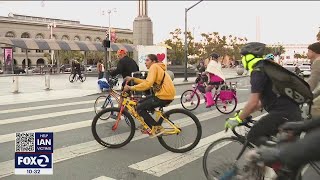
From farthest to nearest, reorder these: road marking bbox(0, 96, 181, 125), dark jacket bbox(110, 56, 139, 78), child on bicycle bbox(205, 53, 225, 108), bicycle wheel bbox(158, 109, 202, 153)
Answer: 1. child on bicycle bbox(205, 53, 225, 108)
2. road marking bbox(0, 96, 181, 125)
3. dark jacket bbox(110, 56, 139, 78)
4. bicycle wheel bbox(158, 109, 202, 153)

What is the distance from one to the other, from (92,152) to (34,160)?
1.42 meters

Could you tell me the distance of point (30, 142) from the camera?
495cm

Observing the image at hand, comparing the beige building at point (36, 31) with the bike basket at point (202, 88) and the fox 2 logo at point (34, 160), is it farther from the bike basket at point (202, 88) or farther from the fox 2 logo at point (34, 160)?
the fox 2 logo at point (34, 160)

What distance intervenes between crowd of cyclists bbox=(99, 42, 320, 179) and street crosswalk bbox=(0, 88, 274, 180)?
0.71 meters

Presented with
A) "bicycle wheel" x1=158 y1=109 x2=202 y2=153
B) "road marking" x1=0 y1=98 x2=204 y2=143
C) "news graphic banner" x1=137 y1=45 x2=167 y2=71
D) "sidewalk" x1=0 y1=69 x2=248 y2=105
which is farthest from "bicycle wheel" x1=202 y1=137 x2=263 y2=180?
"news graphic banner" x1=137 y1=45 x2=167 y2=71

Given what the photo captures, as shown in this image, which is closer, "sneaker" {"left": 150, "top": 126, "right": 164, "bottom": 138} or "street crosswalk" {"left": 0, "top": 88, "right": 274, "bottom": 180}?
"street crosswalk" {"left": 0, "top": 88, "right": 274, "bottom": 180}

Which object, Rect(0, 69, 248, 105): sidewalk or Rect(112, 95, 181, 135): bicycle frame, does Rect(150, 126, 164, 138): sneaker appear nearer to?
Rect(112, 95, 181, 135): bicycle frame

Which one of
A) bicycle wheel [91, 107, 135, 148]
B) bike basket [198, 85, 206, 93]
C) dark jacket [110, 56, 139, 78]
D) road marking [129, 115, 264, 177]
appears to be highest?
dark jacket [110, 56, 139, 78]

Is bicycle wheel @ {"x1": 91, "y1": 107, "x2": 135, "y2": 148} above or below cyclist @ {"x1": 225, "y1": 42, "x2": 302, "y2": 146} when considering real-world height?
below

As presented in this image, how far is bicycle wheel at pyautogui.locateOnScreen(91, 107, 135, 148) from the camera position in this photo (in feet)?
21.1

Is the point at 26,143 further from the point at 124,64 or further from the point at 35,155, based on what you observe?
the point at 124,64

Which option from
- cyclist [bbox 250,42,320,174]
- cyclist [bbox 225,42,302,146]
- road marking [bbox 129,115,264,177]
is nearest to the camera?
cyclist [bbox 250,42,320,174]

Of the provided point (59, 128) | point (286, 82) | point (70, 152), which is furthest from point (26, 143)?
point (286, 82)

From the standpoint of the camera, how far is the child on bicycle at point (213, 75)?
10.4 m
